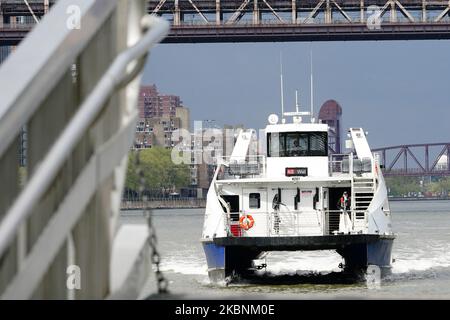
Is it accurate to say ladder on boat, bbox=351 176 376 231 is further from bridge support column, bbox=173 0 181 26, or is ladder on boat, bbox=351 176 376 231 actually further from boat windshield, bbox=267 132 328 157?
bridge support column, bbox=173 0 181 26

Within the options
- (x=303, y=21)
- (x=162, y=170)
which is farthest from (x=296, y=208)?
(x=162, y=170)

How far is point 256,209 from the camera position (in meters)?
24.2

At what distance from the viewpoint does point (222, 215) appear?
22578 mm

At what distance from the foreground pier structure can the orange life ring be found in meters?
19.0

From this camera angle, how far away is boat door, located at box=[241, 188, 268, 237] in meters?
23.8

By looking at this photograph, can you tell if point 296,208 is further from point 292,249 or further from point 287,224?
point 292,249

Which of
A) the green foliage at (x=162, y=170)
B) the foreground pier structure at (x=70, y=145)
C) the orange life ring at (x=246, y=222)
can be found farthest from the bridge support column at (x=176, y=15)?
the foreground pier structure at (x=70, y=145)

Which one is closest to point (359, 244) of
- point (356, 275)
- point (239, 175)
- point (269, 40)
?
point (356, 275)

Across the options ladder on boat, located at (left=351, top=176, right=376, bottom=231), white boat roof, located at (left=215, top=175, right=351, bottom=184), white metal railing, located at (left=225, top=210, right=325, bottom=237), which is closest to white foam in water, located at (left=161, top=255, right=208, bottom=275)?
white metal railing, located at (left=225, top=210, right=325, bottom=237)

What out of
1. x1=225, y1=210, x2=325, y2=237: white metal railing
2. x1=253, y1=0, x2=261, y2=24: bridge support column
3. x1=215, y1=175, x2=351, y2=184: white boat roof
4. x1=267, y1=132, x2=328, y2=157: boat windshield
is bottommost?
x1=225, y1=210, x2=325, y2=237: white metal railing

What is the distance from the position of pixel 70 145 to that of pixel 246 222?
19785 millimetres

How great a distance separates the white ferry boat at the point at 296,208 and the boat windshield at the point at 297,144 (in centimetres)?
2

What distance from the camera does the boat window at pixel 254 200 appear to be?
24.3 meters
